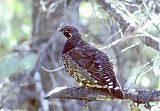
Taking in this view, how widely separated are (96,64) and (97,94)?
1.05 feet

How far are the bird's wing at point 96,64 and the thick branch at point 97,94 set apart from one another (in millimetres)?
84

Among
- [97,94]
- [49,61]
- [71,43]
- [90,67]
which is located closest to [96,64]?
[90,67]

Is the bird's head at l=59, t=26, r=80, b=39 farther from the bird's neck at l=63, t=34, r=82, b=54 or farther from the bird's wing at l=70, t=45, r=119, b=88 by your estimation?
the bird's wing at l=70, t=45, r=119, b=88

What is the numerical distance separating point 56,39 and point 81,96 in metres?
3.22

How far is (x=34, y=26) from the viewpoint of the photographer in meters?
8.45

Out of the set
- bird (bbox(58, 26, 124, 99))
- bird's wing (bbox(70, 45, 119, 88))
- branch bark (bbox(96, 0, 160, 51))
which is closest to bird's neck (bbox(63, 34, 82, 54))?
bird (bbox(58, 26, 124, 99))

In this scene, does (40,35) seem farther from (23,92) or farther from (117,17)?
(117,17)

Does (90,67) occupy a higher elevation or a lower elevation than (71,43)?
lower

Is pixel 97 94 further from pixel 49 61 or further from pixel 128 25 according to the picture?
pixel 49 61

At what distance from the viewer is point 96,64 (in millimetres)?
5121

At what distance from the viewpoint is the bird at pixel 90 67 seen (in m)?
4.94

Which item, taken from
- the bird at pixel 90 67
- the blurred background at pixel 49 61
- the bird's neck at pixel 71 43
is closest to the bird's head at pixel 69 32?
the bird's neck at pixel 71 43

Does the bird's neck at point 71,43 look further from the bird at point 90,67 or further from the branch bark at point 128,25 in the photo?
the branch bark at point 128,25

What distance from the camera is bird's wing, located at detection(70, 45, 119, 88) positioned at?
496 centimetres
